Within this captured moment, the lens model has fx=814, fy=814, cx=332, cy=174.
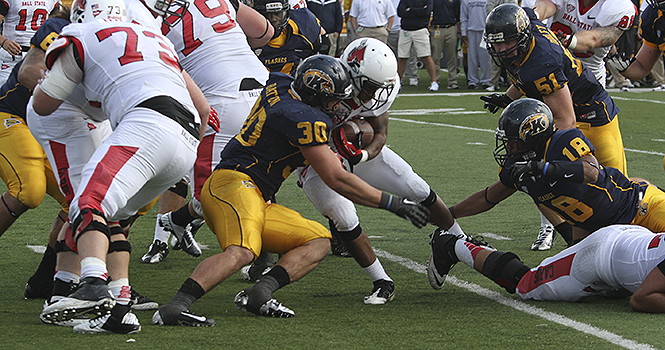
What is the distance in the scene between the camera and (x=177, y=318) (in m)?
3.76

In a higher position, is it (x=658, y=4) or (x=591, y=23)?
(x=658, y=4)

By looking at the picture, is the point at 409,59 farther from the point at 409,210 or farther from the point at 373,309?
the point at 409,210

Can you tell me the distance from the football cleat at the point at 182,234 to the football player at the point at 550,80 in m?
2.31

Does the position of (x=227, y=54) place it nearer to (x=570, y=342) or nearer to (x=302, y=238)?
(x=302, y=238)

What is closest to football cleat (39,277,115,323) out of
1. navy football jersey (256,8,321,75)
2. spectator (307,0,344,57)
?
navy football jersey (256,8,321,75)

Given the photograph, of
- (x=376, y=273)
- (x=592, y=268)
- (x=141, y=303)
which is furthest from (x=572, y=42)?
(x=141, y=303)

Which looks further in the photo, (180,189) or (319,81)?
(180,189)

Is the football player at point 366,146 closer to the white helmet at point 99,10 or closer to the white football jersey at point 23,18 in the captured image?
the white helmet at point 99,10

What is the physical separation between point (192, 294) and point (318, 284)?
1.15 m

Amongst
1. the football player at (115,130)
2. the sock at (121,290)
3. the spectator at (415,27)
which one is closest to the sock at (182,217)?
the football player at (115,130)

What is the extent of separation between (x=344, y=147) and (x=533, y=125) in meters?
1.03

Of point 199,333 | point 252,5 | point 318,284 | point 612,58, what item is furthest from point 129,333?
point 612,58

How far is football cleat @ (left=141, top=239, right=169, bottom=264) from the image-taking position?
213 inches

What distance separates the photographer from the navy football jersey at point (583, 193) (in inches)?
175
